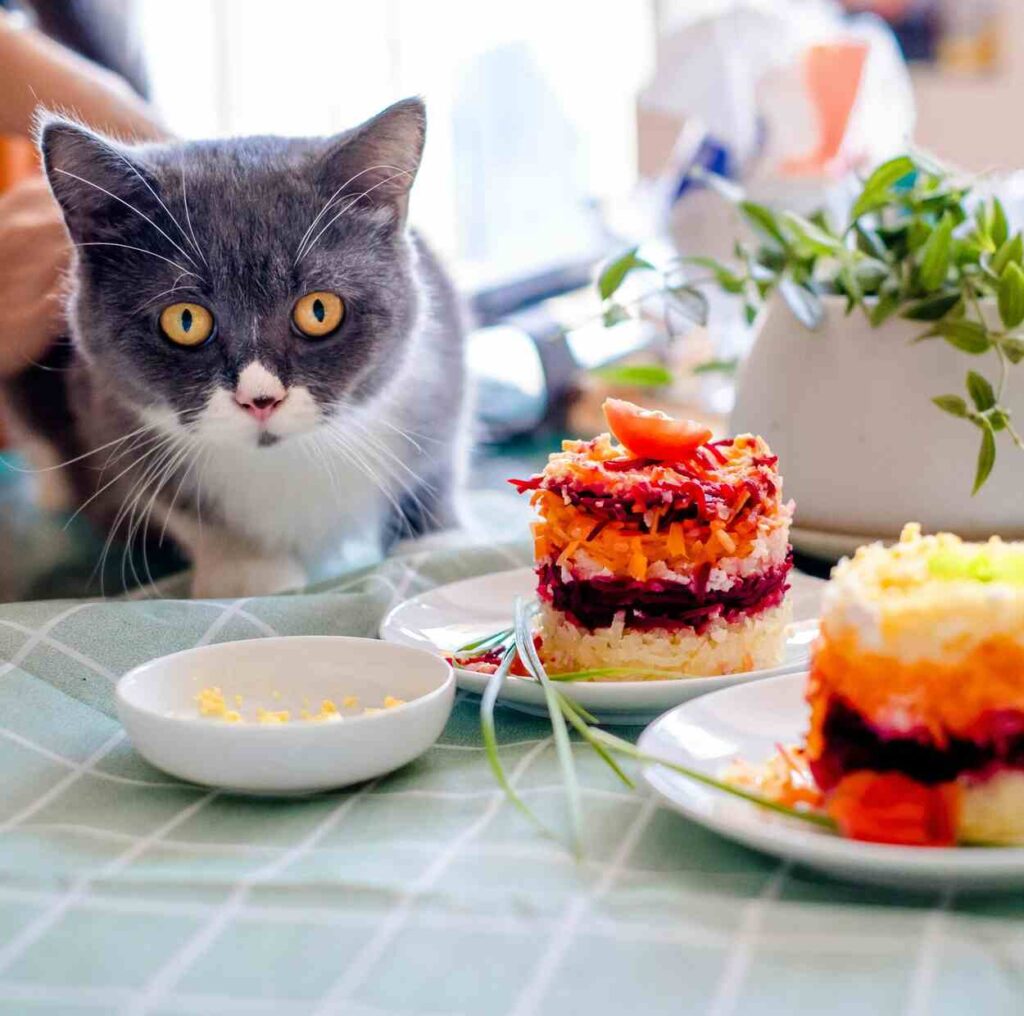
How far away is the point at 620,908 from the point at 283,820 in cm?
22

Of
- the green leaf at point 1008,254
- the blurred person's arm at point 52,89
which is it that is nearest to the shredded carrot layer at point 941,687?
the green leaf at point 1008,254

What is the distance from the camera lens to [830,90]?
2.15 meters

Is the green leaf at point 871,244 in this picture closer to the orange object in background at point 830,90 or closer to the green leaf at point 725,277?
the green leaf at point 725,277

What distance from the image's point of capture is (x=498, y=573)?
1.13 metres

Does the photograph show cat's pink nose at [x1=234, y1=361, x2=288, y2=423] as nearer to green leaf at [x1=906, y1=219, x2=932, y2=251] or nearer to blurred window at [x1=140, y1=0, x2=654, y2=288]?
green leaf at [x1=906, y1=219, x2=932, y2=251]

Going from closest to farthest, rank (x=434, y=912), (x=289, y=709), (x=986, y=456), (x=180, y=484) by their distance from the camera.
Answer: (x=434, y=912) → (x=289, y=709) → (x=986, y=456) → (x=180, y=484)

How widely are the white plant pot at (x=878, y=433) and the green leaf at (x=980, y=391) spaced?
0.24 ft

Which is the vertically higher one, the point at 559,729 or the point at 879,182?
the point at 879,182

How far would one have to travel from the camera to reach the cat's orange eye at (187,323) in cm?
111

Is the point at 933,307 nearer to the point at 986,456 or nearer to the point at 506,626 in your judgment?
the point at 986,456

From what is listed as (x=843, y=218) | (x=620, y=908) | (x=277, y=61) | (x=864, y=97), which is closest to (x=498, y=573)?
(x=620, y=908)

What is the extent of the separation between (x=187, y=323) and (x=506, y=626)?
384 mm

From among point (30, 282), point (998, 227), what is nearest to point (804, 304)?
point (998, 227)

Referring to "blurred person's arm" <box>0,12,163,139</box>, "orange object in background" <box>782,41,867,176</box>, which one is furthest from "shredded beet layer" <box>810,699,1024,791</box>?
"orange object in background" <box>782,41,867,176</box>
